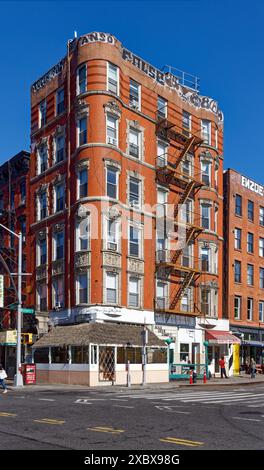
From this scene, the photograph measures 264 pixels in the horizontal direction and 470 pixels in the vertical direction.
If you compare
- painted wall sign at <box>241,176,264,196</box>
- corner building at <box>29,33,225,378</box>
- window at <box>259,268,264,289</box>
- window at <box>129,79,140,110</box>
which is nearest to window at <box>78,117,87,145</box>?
corner building at <box>29,33,225,378</box>

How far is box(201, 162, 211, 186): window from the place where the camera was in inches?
2010

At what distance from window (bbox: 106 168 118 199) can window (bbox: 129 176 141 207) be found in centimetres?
180

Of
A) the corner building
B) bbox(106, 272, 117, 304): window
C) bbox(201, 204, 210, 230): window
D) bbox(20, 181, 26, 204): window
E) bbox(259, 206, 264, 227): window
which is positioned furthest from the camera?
bbox(259, 206, 264, 227): window

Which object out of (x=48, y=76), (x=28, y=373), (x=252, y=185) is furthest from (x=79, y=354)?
(x=252, y=185)

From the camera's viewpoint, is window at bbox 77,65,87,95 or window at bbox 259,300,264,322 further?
window at bbox 259,300,264,322

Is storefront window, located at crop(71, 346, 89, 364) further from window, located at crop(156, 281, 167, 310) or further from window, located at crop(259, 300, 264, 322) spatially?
window, located at crop(259, 300, 264, 322)

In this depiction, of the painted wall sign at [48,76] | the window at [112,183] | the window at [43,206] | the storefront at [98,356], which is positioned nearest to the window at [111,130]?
the window at [112,183]

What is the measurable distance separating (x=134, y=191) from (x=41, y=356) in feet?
44.5

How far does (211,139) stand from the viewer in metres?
52.2

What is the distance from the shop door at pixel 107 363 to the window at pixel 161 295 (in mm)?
7907

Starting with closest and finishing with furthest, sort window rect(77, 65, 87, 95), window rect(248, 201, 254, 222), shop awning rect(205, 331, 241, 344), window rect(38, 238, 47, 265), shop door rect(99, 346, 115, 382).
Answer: shop door rect(99, 346, 115, 382) < window rect(77, 65, 87, 95) < window rect(38, 238, 47, 265) < shop awning rect(205, 331, 241, 344) < window rect(248, 201, 254, 222)

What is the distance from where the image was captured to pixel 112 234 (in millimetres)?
41344
